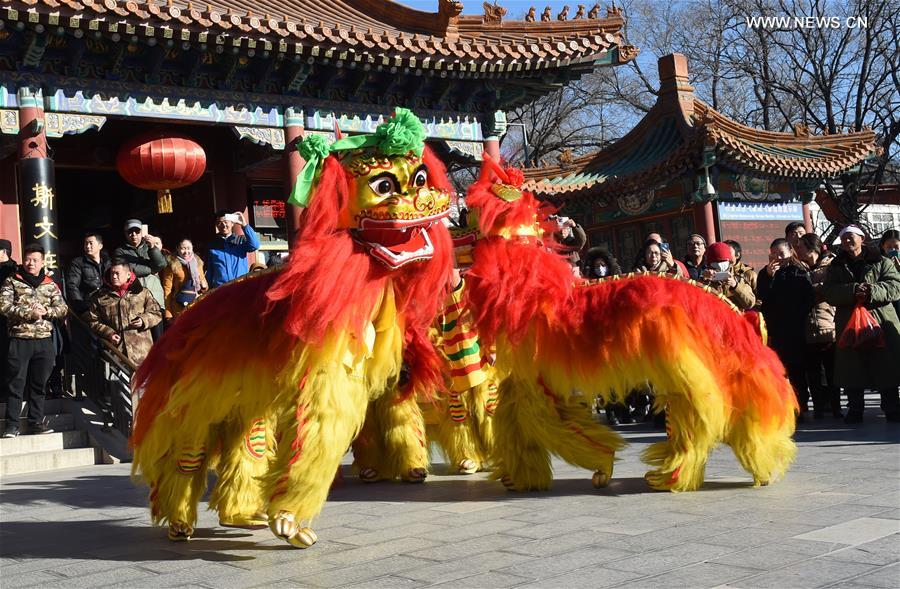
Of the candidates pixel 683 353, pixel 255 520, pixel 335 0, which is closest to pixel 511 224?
pixel 683 353

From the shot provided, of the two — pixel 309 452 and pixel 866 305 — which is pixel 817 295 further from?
pixel 309 452

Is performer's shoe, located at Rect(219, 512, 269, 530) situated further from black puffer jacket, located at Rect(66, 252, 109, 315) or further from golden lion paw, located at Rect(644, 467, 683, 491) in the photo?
black puffer jacket, located at Rect(66, 252, 109, 315)

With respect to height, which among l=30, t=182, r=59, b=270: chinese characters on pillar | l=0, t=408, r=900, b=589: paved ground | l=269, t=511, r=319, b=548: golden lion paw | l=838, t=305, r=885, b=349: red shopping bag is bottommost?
l=0, t=408, r=900, b=589: paved ground

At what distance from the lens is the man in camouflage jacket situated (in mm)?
7508

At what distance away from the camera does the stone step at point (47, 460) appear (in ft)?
24.4

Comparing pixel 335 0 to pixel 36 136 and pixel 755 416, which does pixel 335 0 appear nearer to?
pixel 36 136

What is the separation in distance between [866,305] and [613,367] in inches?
128

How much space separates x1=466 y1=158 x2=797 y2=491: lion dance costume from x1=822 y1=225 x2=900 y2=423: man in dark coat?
243 cm

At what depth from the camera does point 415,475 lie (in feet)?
19.7

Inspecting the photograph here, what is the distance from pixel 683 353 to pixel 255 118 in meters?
7.42

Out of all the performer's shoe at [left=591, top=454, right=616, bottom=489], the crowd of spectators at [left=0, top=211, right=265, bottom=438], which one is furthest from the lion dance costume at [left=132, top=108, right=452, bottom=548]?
the crowd of spectators at [left=0, top=211, right=265, bottom=438]

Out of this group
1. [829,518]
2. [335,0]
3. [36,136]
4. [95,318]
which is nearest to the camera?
[829,518]

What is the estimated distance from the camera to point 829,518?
409 centimetres

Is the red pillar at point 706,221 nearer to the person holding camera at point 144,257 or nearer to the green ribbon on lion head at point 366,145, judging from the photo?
the person holding camera at point 144,257
